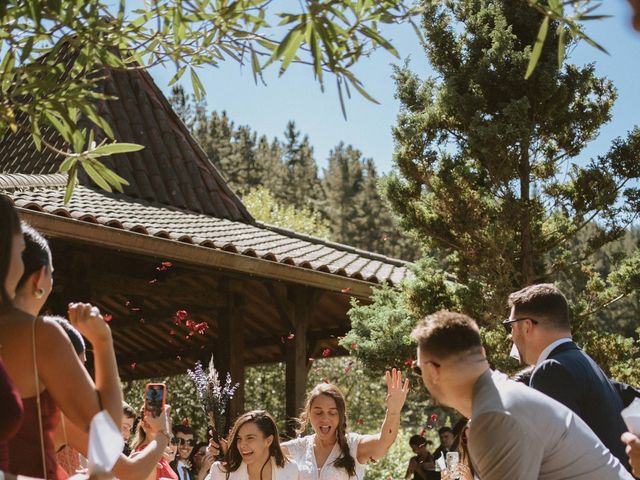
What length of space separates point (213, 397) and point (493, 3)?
626 cm

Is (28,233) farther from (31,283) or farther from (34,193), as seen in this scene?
(34,193)

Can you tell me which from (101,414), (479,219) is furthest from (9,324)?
(479,219)

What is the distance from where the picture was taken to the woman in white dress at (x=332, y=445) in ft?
19.8

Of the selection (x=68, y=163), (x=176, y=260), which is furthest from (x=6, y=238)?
Result: (x=176, y=260)

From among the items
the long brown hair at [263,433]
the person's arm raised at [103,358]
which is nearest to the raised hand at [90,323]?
the person's arm raised at [103,358]

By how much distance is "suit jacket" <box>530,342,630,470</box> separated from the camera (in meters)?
4.10

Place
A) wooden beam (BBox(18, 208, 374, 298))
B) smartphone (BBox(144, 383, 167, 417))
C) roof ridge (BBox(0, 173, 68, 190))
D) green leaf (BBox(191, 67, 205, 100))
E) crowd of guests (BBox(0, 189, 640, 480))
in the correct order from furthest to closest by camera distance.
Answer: roof ridge (BBox(0, 173, 68, 190)), wooden beam (BBox(18, 208, 374, 298)), green leaf (BBox(191, 67, 205, 100)), smartphone (BBox(144, 383, 167, 417)), crowd of guests (BBox(0, 189, 640, 480))

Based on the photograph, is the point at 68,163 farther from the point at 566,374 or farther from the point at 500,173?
the point at 500,173

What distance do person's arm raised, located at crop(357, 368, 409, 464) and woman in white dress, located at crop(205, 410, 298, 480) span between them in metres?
0.47

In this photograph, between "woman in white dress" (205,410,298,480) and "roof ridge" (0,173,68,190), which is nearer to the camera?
"woman in white dress" (205,410,298,480)

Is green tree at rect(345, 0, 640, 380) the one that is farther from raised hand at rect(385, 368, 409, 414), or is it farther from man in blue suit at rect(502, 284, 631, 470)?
man in blue suit at rect(502, 284, 631, 470)

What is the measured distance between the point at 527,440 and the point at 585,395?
1.28 meters

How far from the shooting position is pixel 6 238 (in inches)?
102

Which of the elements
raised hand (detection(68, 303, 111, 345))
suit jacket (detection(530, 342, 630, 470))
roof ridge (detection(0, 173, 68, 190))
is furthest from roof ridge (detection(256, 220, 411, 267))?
raised hand (detection(68, 303, 111, 345))
